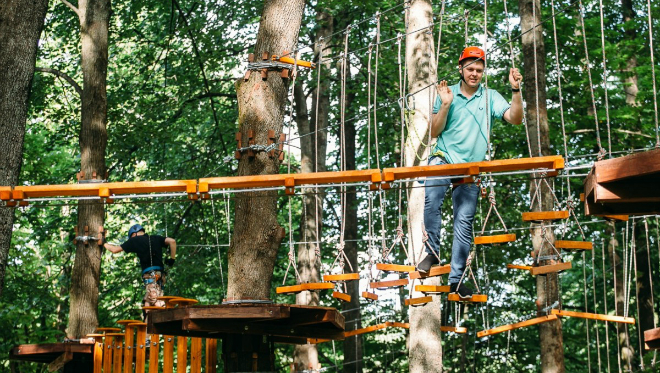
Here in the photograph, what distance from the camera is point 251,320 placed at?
18.6 ft

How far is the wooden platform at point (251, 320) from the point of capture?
5.38m

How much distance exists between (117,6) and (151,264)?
7.94m

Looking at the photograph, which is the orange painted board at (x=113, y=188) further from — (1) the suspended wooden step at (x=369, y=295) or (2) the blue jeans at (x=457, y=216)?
(1) the suspended wooden step at (x=369, y=295)

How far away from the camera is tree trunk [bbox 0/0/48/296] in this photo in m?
5.86

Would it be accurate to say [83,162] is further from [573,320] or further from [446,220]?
[573,320]

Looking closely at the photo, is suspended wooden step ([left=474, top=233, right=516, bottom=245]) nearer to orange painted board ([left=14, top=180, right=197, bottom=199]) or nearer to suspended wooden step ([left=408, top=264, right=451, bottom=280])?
suspended wooden step ([left=408, top=264, right=451, bottom=280])

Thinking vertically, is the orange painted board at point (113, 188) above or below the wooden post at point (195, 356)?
above

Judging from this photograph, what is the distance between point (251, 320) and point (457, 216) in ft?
4.69

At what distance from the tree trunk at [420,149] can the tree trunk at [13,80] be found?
327cm

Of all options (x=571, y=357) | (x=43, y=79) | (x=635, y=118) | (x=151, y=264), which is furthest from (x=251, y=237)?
(x=571, y=357)

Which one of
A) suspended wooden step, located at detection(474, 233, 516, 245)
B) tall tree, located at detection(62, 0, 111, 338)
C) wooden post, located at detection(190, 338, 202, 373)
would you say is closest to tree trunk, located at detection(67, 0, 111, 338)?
tall tree, located at detection(62, 0, 111, 338)

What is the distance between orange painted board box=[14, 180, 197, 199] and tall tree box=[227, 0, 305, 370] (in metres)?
1.11

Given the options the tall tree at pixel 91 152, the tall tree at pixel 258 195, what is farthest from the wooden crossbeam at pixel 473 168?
the tall tree at pixel 91 152

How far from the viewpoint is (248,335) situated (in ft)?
19.9
